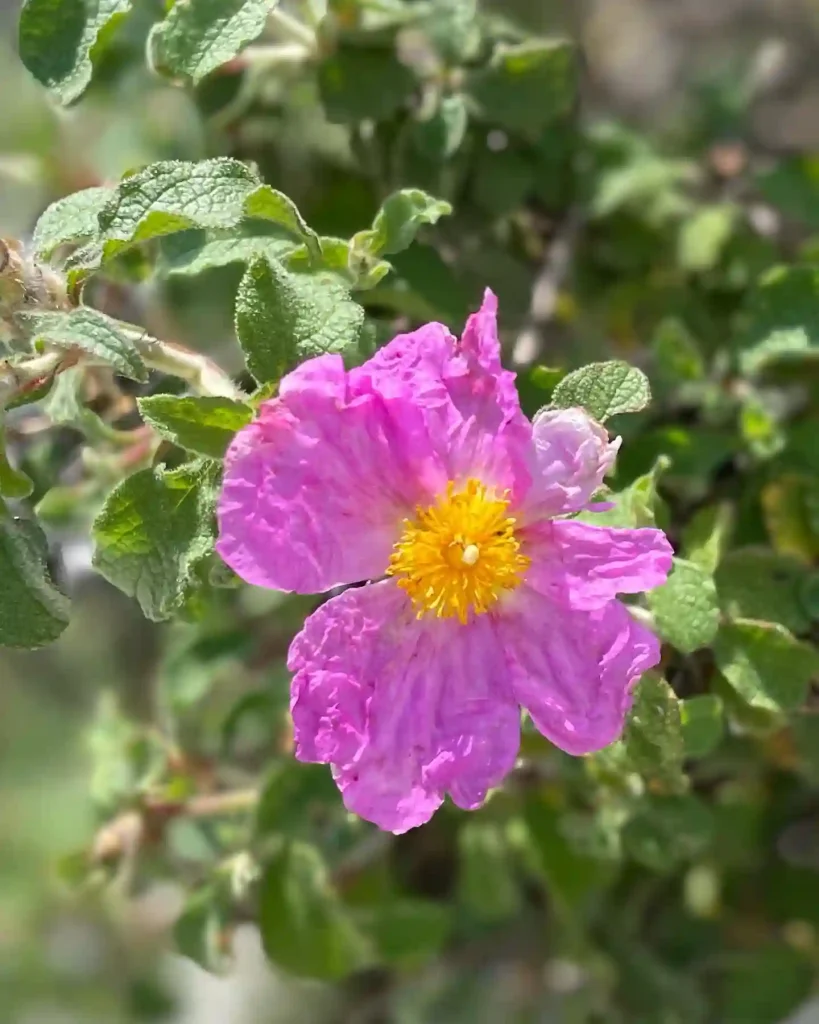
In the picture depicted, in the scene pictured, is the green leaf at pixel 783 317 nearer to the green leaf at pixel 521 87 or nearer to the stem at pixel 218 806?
the green leaf at pixel 521 87

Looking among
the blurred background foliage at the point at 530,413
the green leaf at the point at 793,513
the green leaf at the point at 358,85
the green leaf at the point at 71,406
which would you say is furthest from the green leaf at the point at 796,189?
the green leaf at the point at 71,406

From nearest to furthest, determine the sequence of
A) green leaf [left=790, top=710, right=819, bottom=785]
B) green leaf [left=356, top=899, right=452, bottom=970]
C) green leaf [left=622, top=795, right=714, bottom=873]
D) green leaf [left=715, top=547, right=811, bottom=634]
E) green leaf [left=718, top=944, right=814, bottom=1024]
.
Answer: green leaf [left=715, top=547, right=811, bottom=634], green leaf [left=622, top=795, right=714, bottom=873], green leaf [left=790, top=710, right=819, bottom=785], green leaf [left=356, top=899, right=452, bottom=970], green leaf [left=718, top=944, right=814, bottom=1024]

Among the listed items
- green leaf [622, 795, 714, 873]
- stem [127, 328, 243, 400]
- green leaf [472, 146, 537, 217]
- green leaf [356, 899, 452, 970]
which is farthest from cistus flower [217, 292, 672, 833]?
green leaf [356, 899, 452, 970]

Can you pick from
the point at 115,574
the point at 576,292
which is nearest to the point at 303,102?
the point at 576,292

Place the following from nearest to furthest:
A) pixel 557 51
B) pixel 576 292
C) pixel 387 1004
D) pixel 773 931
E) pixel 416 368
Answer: pixel 416 368 → pixel 557 51 → pixel 576 292 → pixel 773 931 → pixel 387 1004

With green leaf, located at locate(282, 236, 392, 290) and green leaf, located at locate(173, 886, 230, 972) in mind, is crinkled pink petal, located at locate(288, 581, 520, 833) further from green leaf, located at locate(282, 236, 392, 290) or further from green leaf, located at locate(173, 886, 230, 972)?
green leaf, located at locate(173, 886, 230, 972)

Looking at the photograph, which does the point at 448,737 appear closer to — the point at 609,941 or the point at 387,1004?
the point at 609,941

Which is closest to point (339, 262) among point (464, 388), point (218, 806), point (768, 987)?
point (464, 388)
